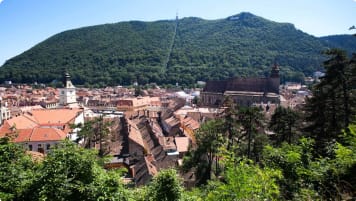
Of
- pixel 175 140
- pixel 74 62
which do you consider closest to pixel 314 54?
pixel 74 62

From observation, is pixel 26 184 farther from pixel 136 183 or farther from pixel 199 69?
pixel 199 69

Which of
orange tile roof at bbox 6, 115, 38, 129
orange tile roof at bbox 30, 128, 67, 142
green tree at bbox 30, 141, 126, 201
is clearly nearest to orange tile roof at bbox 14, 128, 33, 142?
orange tile roof at bbox 30, 128, 67, 142

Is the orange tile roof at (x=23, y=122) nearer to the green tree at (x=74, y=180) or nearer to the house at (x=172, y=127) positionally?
the house at (x=172, y=127)

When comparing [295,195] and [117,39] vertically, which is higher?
[117,39]

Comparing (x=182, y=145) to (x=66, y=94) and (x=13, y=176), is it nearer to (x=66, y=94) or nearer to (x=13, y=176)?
(x=13, y=176)

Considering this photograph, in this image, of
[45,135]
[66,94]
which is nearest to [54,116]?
[45,135]
